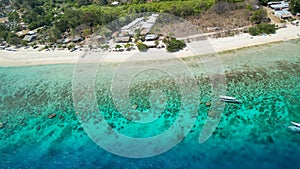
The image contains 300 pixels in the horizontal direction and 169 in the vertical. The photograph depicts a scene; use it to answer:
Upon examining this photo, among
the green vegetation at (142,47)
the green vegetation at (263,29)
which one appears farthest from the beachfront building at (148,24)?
the green vegetation at (263,29)

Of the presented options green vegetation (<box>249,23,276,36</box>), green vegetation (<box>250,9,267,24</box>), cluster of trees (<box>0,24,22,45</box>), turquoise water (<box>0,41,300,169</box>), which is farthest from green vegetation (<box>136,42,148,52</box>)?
cluster of trees (<box>0,24,22,45</box>)

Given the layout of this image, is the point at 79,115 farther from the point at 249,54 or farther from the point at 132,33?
the point at 249,54

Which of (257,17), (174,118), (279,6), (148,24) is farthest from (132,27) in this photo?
(279,6)

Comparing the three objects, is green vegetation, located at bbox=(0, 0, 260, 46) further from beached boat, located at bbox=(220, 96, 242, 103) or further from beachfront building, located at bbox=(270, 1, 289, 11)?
beached boat, located at bbox=(220, 96, 242, 103)

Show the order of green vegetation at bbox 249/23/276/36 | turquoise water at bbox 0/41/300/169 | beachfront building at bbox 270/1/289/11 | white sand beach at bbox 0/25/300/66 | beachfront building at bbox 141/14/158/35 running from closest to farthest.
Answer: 1. turquoise water at bbox 0/41/300/169
2. white sand beach at bbox 0/25/300/66
3. green vegetation at bbox 249/23/276/36
4. beachfront building at bbox 141/14/158/35
5. beachfront building at bbox 270/1/289/11

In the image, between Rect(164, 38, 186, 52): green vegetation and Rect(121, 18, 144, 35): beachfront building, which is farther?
Rect(121, 18, 144, 35): beachfront building

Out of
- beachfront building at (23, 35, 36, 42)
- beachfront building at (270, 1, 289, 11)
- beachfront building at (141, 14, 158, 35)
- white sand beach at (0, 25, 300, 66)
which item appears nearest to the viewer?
white sand beach at (0, 25, 300, 66)

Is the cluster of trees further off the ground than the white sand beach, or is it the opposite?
the cluster of trees

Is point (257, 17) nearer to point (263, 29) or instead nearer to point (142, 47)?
point (263, 29)
